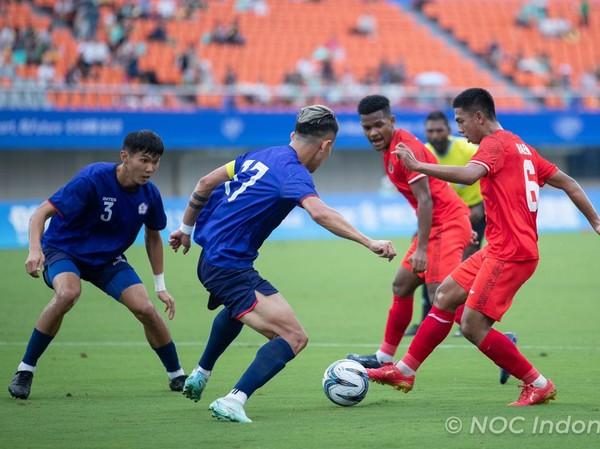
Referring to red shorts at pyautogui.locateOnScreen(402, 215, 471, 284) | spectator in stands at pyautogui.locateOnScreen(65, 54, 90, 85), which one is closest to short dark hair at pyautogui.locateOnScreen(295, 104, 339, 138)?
red shorts at pyautogui.locateOnScreen(402, 215, 471, 284)

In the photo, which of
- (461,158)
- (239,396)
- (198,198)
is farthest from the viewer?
(461,158)

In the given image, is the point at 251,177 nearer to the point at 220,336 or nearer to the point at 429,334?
the point at 220,336

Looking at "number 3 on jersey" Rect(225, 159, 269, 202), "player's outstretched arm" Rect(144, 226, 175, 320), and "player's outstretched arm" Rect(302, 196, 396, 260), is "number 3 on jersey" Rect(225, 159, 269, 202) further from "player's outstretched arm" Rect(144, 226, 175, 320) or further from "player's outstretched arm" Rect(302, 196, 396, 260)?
"player's outstretched arm" Rect(144, 226, 175, 320)

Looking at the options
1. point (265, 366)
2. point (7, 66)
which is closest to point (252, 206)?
point (265, 366)

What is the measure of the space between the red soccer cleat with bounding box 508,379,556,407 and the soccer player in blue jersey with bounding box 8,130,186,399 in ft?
8.68

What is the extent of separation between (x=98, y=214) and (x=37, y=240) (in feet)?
1.91

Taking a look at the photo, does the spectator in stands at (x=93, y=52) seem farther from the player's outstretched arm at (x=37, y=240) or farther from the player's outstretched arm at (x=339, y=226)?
the player's outstretched arm at (x=339, y=226)

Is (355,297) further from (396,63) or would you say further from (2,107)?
(396,63)

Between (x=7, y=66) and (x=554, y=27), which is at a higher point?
(x=554, y=27)

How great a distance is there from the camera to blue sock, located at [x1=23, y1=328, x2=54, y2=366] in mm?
8352

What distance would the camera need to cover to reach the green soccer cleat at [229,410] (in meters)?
7.07

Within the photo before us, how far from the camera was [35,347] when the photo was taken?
27.5 feet

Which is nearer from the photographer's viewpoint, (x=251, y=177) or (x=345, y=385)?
(x=251, y=177)

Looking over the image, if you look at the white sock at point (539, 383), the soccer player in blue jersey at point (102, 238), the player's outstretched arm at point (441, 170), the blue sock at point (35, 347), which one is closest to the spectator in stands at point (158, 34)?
the soccer player in blue jersey at point (102, 238)
